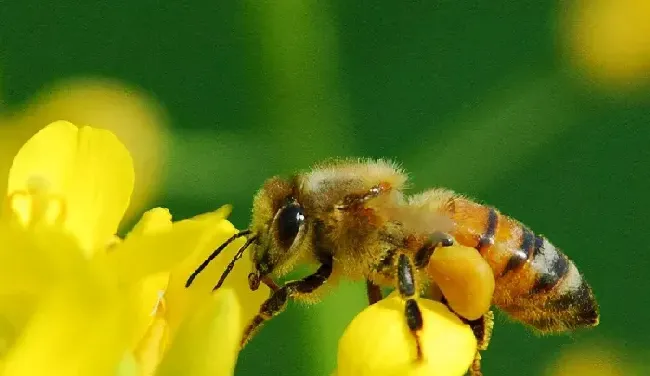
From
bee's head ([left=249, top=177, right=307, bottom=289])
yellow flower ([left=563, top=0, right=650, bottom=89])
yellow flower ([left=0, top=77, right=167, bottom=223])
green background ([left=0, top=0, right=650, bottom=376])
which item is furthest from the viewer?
green background ([left=0, top=0, right=650, bottom=376])

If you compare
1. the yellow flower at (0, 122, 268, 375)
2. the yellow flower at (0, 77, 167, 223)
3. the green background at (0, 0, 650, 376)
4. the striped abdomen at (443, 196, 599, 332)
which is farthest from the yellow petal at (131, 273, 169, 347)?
the green background at (0, 0, 650, 376)

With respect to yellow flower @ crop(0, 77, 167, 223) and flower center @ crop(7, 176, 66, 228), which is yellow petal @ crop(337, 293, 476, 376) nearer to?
flower center @ crop(7, 176, 66, 228)

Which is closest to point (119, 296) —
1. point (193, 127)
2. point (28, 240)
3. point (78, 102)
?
point (28, 240)

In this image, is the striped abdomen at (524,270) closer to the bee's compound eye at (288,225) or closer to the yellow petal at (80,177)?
the bee's compound eye at (288,225)

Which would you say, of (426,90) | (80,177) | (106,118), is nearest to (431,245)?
(80,177)

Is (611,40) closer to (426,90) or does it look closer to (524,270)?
(426,90)

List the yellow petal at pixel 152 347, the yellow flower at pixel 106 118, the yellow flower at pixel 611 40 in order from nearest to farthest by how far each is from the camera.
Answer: the yellow petal at pixel 152 347 < the yellow flower at pixel 106 118 < the yellow flower at pixel 611 40

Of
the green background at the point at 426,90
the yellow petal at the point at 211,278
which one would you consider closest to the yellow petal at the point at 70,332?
the yellow petal at the point at 211,278
